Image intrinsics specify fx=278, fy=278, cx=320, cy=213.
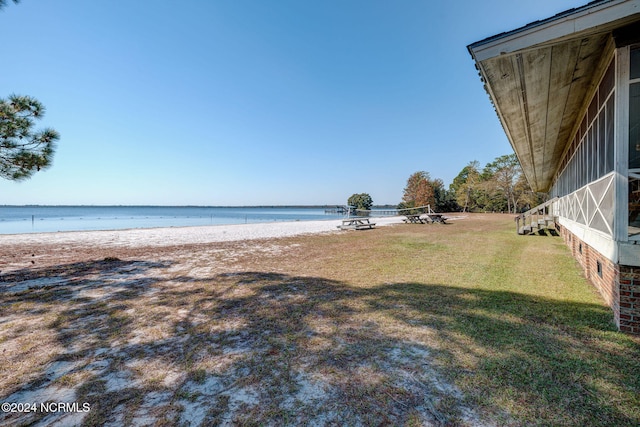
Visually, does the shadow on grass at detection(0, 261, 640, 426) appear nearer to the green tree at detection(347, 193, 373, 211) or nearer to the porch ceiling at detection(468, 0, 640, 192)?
the porch ceiling at detection(468, 0, 640, 192)

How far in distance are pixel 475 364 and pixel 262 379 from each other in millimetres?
2216

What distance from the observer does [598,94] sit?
5406mm

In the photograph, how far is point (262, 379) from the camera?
8.96ft

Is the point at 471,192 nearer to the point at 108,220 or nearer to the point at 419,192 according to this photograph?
the point at 419,192

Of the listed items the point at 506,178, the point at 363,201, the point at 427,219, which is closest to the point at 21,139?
the point at 427,219

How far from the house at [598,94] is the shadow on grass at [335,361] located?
1089mm

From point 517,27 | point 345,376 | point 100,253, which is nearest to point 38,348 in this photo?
point 345,376

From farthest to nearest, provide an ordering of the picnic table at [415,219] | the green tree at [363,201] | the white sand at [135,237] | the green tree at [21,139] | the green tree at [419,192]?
the green tree at [363,201]
the green tree at [419,192]
the picnic table at [415,219]
the white sand at [135,237]
the green tree at [21,139]

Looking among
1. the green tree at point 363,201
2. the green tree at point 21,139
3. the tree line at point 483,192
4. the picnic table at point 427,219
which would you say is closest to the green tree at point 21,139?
the green tree at point 21,139

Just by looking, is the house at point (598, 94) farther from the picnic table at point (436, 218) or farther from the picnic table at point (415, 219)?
the picnic table at point (415, 219)

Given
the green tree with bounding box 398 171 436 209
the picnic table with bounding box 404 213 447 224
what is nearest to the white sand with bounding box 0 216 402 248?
the picnic table with bounding box 404 213 447 224

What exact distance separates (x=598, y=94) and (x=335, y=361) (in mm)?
6980

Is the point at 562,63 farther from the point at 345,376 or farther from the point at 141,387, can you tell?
the point at 141,387

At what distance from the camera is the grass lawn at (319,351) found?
2316 millimetres
